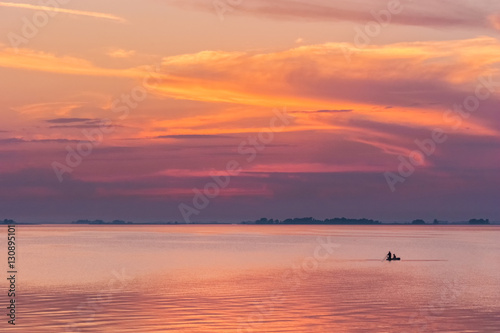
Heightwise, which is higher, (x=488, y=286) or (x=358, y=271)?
(x=358, y=271)

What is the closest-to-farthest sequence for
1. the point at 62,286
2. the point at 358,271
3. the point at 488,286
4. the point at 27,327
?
the point at 27,327 < the point at 62,286 < the point at 488,286 < the point at 358,271

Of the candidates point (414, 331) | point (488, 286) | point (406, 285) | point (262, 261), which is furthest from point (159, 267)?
point (414, 331)

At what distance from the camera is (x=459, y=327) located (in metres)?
46.8

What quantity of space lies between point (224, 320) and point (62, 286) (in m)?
26.3

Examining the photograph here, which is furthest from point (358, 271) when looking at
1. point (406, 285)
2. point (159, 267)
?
point (159, 267)

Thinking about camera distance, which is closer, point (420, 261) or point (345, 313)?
point (345, 313)

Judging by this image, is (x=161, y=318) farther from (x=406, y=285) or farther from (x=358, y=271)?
(x=358, y=271)

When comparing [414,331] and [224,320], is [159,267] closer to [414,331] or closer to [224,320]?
[224,320]

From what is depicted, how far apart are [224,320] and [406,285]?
3066 centimetres

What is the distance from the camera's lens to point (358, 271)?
90.7 m

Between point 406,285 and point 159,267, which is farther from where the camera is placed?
point 159,267

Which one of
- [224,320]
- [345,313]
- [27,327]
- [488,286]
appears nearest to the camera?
[27,327]

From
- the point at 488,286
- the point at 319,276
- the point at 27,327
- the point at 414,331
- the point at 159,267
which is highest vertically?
the point at 159,267

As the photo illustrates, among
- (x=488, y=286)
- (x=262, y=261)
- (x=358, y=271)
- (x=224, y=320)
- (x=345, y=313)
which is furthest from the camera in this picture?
(x=262, y=261)
